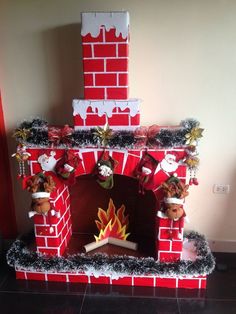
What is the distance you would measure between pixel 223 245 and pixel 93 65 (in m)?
1.71

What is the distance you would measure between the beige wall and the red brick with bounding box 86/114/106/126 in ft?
1.11

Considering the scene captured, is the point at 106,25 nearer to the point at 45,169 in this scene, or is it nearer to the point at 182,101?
the point at 182,101

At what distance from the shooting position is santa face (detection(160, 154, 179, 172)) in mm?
1904

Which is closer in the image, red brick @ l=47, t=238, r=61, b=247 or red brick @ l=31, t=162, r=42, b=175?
red brick @ l=31, t=162, r=42, b=175

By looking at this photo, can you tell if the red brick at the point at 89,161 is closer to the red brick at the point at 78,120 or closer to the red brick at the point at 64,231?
the red brick at the point at 78,120

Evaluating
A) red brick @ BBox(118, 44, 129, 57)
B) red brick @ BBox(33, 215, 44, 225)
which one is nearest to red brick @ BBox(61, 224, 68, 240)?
red brick @ BBox(33, 215, 44, 225)

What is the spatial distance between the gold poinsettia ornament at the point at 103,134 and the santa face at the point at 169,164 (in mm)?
375

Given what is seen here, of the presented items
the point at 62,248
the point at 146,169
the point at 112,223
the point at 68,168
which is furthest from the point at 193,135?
the point at 62,248

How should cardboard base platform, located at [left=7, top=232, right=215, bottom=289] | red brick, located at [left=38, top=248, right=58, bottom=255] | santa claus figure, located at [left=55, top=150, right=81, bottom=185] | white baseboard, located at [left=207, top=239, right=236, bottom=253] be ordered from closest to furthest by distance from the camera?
1. santa claus figure, located at [left=55, top=150, right=81, bottom=185]
2. cardboard base platform, located at [left=7, top=232, right=215, bottom=289]
3. red brick, located at [left=38, top=248, right=58, bottom=255]
4. white baseboard, located at [left=207, top=239, right=236, bottom=253]

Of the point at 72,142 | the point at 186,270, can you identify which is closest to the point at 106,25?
the point at 72,142

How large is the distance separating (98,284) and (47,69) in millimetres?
1540

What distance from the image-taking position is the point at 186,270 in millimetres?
1994

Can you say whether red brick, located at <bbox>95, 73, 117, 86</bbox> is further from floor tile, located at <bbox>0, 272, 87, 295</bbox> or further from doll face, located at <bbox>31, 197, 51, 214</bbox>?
floor tile, located at <bbox>0, 272, 87, 295</bbox>

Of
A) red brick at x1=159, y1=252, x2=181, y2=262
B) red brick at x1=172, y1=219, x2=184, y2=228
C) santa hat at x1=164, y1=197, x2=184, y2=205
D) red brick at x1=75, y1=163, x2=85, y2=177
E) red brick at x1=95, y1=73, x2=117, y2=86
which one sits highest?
red brick at x1=95, y1=73, x2=117, y2=86
